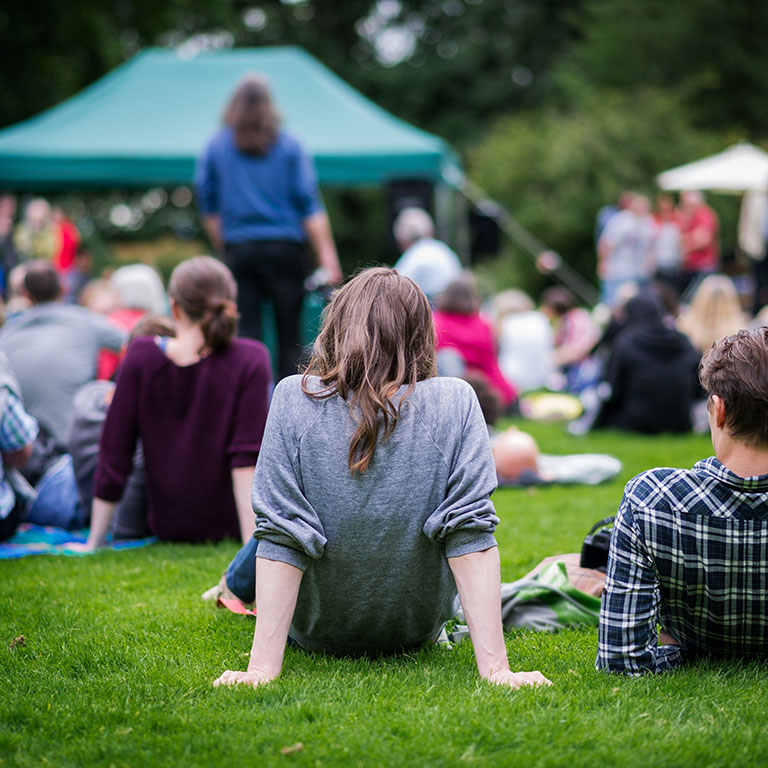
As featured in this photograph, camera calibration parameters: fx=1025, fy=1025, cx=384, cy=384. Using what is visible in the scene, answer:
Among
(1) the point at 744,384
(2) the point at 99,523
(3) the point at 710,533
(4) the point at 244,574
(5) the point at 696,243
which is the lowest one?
(5) the point at 696,243

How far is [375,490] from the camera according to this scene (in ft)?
9.16

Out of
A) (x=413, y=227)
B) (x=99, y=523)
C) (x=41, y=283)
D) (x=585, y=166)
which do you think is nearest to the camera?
(x=99, y=523)

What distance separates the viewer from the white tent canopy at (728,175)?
15305mm

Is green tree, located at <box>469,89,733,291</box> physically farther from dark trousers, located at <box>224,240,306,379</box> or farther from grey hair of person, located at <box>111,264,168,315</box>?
dark trousers, located at <box>224,240,306,379</box>

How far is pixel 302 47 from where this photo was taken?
34.0m

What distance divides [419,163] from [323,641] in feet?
32.1

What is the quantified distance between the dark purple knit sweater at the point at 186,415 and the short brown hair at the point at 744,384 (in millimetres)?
2232

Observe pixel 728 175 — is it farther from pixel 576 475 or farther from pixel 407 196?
pixel 576 475

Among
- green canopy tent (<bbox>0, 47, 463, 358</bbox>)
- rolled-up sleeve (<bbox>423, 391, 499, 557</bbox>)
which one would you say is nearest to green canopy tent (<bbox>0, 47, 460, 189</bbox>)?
green canopy tent (<bbox>0, 47, 463, 358</bbox>)

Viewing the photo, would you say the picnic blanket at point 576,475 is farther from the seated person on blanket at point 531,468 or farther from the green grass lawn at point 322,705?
the green grass lawn at point 322,705

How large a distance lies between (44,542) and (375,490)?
2938 millimetres

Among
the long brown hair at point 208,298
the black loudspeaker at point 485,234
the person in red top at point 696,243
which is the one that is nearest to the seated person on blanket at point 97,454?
the long brown hair at point 208,298

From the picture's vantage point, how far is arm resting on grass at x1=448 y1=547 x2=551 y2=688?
275cm

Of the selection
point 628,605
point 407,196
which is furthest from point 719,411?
point 407,196
